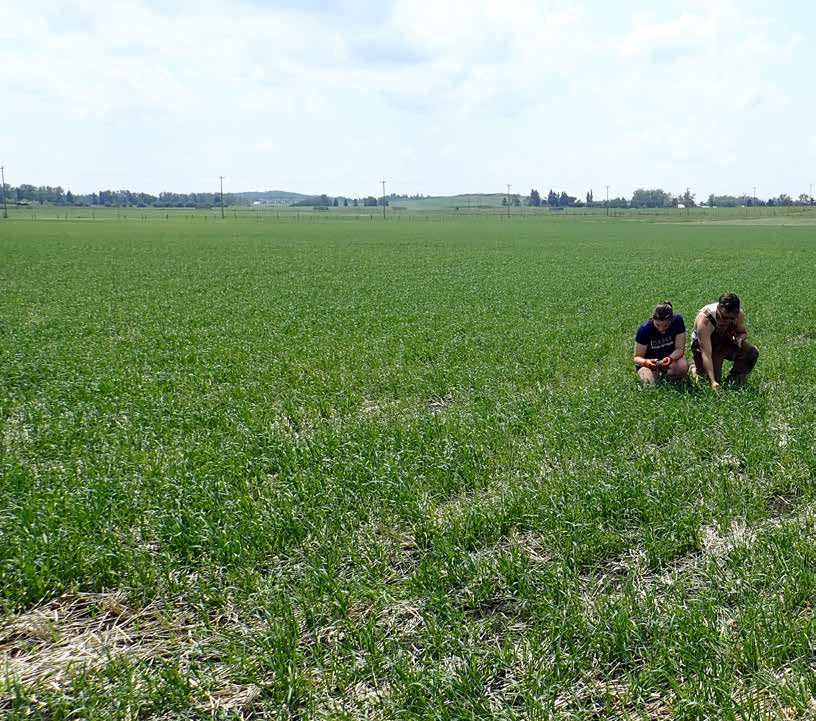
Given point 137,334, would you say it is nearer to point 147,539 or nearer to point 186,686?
point 147,539

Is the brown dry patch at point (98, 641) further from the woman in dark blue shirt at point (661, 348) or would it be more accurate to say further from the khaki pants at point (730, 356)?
the khaki pants at point (730, 356)

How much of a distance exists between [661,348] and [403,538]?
588 cm

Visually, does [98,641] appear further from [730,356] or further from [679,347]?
[730,356]

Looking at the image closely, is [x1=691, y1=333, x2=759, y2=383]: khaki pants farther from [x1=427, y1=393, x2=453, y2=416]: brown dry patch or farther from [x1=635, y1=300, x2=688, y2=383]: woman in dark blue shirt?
[x1=427, y1=393, x2=453, y2=416]: brown dry patch

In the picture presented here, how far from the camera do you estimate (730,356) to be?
958 cm

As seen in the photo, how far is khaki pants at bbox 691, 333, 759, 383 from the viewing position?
30.8 feet

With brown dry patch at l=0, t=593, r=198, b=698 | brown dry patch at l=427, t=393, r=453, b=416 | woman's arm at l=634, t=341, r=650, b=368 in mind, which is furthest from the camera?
woman's arm at l=634, t=341, r=650, b=368

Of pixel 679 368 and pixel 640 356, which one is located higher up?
pixel 640 356

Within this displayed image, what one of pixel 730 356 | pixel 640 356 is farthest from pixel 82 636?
pixel 730 356

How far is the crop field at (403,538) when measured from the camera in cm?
369

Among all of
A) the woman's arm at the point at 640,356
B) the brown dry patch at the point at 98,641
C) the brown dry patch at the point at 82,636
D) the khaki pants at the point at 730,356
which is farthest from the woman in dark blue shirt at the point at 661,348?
the brown dry patch at the point at 82,636

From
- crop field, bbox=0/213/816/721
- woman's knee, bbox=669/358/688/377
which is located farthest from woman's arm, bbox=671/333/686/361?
crop field, bbox=0/213/816/721

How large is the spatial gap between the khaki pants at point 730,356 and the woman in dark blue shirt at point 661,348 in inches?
12.3

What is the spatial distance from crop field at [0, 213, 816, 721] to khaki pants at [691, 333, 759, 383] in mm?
498
